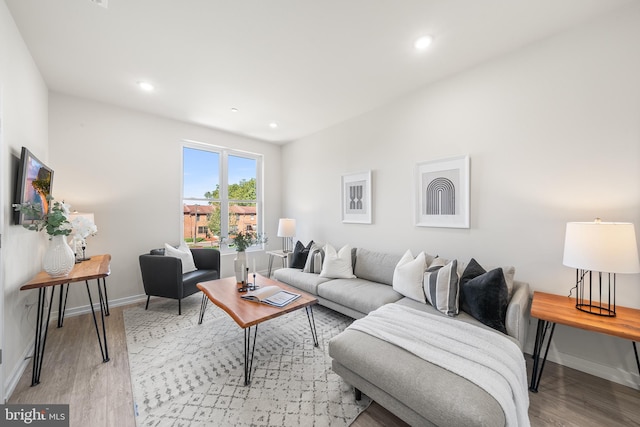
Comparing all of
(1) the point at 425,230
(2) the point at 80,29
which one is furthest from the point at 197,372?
(2) the point at 80,29

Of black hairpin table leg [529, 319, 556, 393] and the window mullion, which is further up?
the window mullion

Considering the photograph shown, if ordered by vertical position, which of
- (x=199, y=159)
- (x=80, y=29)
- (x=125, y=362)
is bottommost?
(x=125, y=362)

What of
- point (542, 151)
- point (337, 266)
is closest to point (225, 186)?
point (337, 266)

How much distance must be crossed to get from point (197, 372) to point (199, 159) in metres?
3.47

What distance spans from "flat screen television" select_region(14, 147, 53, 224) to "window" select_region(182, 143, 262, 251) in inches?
68.7

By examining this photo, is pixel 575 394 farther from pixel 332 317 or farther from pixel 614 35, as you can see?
pixel 614 35

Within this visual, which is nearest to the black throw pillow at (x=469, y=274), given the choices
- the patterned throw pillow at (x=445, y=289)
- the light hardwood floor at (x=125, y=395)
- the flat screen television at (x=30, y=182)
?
the patterned throw pillow at (x=445, y=289)

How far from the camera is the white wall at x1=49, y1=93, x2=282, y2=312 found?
308 cm

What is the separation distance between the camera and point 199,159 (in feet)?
14.2

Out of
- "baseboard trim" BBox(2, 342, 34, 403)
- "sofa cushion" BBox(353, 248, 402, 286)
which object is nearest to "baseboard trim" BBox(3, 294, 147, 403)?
"baseboard trim" BBox(2, 342, 34, 403)

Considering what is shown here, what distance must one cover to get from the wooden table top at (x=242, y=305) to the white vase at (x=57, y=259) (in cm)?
111

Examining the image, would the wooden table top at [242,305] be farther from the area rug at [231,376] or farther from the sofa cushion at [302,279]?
the sofa cushion at [302,279]

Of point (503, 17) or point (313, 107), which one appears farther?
point (313, 107)

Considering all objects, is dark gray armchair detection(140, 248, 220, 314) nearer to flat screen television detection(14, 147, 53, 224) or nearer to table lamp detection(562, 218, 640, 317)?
flat screen television detection(14, 147, 53, 224)
